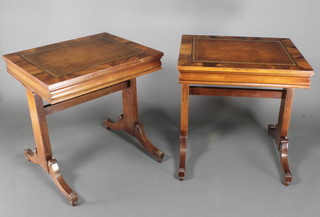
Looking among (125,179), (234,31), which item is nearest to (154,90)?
(234,31)

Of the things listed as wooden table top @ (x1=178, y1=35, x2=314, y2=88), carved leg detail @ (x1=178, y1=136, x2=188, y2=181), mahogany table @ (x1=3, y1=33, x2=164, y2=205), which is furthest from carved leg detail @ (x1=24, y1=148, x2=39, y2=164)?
wooden table top @ (x1=178, y1=35, x2=314, y2=88)

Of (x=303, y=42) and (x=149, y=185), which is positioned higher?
(x=303, y=42)

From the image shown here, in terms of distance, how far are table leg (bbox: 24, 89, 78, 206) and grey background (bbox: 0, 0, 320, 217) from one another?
8 centimetres

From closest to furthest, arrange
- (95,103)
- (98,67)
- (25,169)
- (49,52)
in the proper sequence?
(98,67) < (49,52) < (25,169) < (95,103)

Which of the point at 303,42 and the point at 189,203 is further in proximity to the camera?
the point at 303,42

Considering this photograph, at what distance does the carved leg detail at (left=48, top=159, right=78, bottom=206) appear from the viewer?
2.55 meters

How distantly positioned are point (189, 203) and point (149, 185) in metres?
0.30

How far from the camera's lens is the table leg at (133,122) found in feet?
9.88

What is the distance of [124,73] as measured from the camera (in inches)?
100

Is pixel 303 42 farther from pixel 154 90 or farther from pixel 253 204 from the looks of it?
pixel 253 204

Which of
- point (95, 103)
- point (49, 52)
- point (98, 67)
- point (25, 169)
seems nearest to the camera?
point (98, 67)

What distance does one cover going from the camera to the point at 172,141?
3.26 metres

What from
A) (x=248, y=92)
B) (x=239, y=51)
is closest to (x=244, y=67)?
(x=239, y=51)

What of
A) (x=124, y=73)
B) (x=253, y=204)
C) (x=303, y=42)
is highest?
(x=124, y=73)
